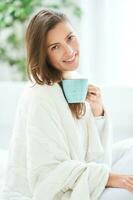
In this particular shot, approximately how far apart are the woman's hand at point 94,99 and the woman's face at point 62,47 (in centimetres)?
13

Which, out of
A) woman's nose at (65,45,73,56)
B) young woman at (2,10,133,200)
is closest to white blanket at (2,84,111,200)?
young woman at (2,10,133,200)

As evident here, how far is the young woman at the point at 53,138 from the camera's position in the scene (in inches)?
51.4

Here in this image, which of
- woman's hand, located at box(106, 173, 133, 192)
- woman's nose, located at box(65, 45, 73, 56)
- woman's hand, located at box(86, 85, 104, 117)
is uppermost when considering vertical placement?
woman's nose, located at box(65, 45, 73, 56)

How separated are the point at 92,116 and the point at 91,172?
11.5 inches

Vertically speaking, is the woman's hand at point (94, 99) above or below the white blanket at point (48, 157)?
above

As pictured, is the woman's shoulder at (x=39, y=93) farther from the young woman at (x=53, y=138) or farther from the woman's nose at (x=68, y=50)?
the woman's nose at (x=68, y=50)

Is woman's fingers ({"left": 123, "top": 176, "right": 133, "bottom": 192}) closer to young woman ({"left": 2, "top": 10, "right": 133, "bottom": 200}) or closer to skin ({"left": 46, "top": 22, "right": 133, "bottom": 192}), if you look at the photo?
young woman ({"left": 2, "top": 10, "right": 133, "bottom": 200})

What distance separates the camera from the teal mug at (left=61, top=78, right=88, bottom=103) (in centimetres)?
134

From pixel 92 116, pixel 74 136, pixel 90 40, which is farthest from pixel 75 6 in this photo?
pixel 74 136

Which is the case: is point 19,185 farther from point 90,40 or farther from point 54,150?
point 90,40

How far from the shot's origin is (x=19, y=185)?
1437 millimetres

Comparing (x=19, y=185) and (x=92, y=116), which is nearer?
(x=19, y=185)

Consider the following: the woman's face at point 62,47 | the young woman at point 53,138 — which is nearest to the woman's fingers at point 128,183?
the young woman at point 53,138

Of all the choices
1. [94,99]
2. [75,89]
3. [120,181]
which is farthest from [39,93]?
[120,181]
